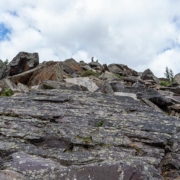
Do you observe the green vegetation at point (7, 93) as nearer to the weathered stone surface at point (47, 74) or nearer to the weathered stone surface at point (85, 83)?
the weathered stone surface at point (47, 74)

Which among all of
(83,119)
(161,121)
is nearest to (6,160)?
(83,119)

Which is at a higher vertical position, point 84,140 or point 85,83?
point 85,83

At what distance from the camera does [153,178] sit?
721 centimetres

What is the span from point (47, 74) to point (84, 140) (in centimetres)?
1656

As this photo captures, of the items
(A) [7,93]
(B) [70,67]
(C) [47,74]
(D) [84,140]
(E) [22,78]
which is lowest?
(D) [84,140]

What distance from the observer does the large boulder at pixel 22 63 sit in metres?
32.0

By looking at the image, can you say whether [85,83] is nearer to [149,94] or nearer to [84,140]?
[149,94]

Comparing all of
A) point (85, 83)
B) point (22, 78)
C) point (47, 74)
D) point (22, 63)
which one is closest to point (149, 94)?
point (85, 83)

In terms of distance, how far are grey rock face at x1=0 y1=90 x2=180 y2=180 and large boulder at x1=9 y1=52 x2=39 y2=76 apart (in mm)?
18092

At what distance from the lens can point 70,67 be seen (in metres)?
36.7

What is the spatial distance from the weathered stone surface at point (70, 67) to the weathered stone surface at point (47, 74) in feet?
26.1

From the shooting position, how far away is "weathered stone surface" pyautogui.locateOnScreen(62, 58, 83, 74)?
35.3 metres

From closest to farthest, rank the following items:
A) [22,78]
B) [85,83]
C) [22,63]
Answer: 1. [85,83]
2. [22,78]
3. [22,63]

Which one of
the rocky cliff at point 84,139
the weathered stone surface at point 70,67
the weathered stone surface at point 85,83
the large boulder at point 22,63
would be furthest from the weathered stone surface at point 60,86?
the weathered stone surface at point 70,67
